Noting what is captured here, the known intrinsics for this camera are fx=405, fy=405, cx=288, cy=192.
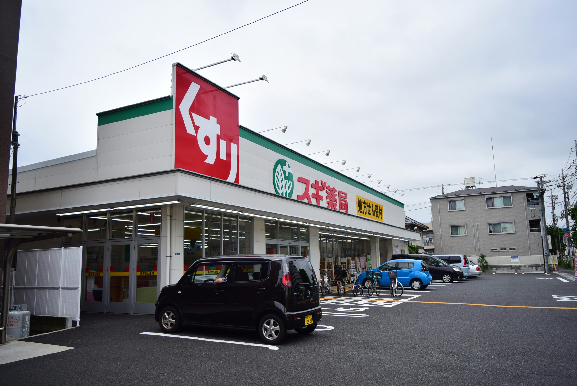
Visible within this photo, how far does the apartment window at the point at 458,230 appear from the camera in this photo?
Answer: 43875 mm

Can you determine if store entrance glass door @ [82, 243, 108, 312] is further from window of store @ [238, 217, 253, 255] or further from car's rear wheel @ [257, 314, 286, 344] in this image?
car's rear wheel @ [257, 314, 286, 344]

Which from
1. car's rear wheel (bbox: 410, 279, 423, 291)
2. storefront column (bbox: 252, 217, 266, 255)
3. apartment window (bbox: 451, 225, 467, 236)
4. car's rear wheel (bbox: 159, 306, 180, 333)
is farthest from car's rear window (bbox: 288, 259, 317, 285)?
apartment window (bbox: 451, 225, 467, 236)

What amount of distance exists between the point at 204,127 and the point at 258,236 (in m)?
4.97

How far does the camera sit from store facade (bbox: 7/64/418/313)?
36.2 feet

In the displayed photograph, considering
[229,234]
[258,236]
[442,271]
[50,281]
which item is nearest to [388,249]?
[442,271]

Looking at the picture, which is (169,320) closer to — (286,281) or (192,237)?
(286,281)

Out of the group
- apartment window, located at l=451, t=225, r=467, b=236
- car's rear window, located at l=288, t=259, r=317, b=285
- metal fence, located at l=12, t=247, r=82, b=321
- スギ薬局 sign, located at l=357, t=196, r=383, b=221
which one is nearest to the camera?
car's rear window, located at l=288, t=259, r=317, b=285

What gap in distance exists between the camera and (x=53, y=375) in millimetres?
5738

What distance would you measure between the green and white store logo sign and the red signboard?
2.89 metres

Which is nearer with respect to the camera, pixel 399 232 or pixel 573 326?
pixel 573 326

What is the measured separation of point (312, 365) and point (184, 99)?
8.10 metres

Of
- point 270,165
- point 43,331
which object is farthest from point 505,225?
point 43,331

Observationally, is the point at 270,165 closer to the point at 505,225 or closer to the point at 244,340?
the point at 244,340

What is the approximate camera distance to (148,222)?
11.9 metres
